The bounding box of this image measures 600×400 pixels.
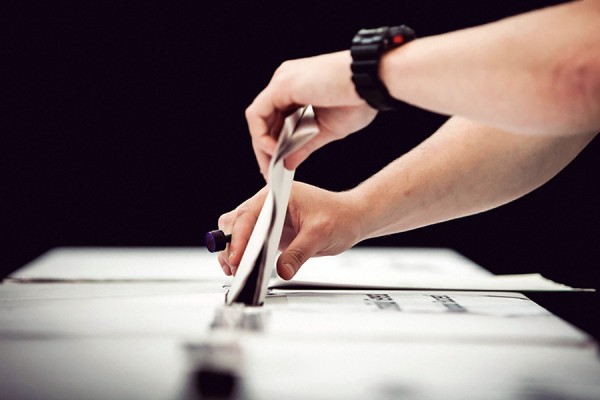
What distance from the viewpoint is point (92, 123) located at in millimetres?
3020

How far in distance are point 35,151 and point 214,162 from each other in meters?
0.69

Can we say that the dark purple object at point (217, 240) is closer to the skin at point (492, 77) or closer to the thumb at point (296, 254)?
the thumb at point (296, 254)

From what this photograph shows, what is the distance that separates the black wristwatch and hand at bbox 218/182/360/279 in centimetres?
34

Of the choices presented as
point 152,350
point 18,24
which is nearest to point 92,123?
point 18,24

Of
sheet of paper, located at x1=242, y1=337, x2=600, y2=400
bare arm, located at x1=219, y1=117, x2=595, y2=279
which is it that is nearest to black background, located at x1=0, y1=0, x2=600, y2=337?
bare arm, located at x1=219, y1=117, x2=595, y2=279

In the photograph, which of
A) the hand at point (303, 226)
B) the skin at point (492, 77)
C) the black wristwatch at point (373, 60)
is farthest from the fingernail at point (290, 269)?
the black wristwatch at point (373, 60)

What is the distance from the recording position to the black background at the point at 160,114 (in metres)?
2.96

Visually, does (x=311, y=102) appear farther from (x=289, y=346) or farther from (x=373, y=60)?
(x=289, y=346)

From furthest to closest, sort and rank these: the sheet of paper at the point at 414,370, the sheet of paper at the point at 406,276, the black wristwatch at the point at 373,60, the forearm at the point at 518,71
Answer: the sheet of paper at the point at 406,276 → the black wristwatch at the point at 373,60 → the forearm at the point at 518,71 → the sheet of paper at the point at 414,370

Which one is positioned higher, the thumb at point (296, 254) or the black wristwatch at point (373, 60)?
the black wristwatch at point (373, 60)

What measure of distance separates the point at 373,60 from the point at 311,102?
0.39 ft

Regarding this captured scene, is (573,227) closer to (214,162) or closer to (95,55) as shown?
(214,162)

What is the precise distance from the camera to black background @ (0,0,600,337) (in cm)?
296

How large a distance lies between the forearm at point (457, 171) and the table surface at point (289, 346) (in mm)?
210
